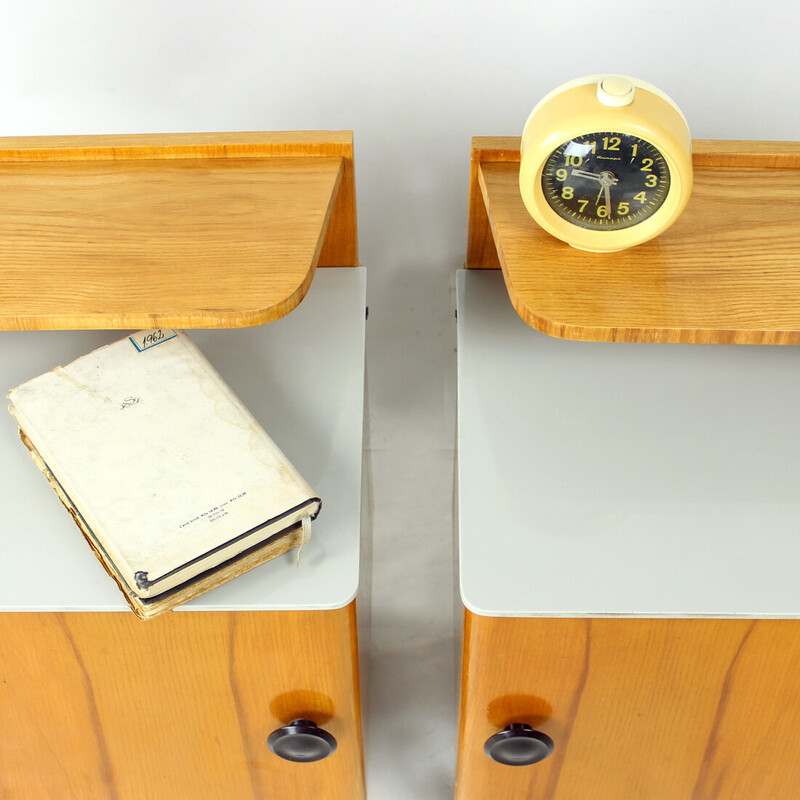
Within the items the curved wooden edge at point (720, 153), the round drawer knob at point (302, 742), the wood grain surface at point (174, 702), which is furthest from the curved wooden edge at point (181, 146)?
the round drawer knob at point (302, 742)

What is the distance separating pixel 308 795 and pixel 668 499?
1.66 ft

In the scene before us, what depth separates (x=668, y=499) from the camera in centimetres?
76

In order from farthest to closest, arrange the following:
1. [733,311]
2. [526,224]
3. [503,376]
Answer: [503,376], [526,224], [733,311]

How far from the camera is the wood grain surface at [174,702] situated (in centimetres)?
72

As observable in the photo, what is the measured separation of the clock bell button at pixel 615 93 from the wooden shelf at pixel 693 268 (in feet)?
0.46

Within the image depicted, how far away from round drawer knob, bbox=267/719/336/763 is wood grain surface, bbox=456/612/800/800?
142 mm

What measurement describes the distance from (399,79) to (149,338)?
52 cm

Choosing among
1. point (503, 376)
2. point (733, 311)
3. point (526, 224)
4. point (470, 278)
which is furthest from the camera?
point (470, 278)

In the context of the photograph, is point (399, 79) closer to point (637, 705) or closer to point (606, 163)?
point (606, 163)

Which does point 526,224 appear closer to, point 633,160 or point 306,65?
point 633,160

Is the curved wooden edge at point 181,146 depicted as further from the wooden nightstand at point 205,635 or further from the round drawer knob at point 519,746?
the round drawer knob at point 519,746

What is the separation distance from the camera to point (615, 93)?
655 mm

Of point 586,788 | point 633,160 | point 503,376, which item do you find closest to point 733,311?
point 633,160

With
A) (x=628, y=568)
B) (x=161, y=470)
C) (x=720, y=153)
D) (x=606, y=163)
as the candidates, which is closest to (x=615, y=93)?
(x=606, y=163)
